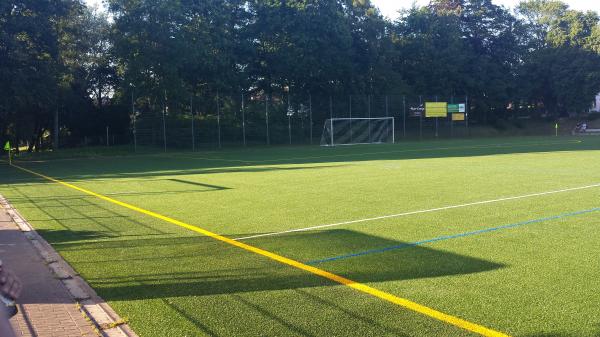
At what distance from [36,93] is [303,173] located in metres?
22.2

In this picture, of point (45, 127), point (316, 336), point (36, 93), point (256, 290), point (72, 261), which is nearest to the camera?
point (316, 336)

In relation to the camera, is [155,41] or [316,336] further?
[155,41]

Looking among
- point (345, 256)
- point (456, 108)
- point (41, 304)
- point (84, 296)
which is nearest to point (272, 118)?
point (456, 108)

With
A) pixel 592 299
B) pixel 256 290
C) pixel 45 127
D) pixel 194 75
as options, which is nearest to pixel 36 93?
pixel 194 75

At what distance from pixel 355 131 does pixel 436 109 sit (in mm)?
10371

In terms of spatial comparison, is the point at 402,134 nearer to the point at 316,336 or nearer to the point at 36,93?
the point at 36,93

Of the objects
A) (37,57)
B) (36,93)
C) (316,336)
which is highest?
(37,57)

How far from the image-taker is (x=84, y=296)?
552 centimetres

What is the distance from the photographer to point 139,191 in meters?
14.9

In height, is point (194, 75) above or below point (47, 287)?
above

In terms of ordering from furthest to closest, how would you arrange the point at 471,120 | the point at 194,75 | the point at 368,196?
the point at 471,120 → the point at 194,75 → the point at 368,196

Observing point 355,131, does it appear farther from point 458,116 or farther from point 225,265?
point 225,265

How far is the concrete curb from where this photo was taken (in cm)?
461

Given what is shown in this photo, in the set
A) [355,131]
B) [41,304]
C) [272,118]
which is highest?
[272,118]
